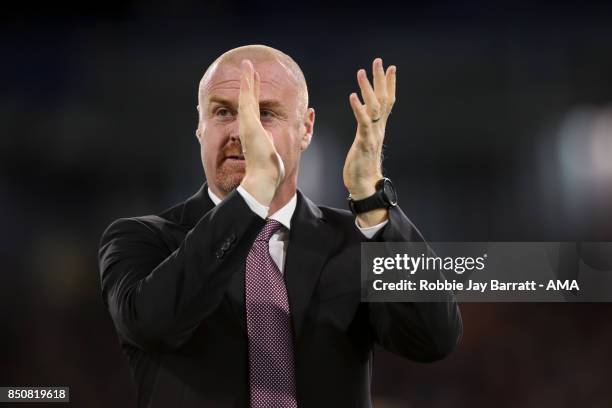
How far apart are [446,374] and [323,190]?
656 mm

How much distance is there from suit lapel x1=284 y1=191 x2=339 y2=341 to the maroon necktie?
0.01 meters

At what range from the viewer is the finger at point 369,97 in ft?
3.22

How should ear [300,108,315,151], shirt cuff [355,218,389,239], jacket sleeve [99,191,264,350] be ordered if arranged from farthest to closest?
ear [300,108,315,151] → shirt cuff [355,218,389,239] → jacket sleeve [99,191,264,350]

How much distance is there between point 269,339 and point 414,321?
0.64 ft

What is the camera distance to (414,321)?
102 centimetres

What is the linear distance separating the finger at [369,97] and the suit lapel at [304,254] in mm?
215

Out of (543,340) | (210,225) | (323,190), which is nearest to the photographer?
(210,225)

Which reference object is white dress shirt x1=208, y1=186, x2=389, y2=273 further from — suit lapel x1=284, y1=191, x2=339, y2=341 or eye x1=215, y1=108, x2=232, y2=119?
eye x1=215, y1=108, x2=232, y2=119

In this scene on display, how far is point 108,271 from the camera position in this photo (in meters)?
1.04

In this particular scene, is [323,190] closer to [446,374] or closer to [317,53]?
[317,53]

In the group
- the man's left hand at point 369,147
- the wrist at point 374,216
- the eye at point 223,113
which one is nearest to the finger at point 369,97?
the man's left hand at point 369,147

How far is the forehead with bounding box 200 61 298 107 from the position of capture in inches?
44.4

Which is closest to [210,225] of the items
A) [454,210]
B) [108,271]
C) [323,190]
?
[108,271]

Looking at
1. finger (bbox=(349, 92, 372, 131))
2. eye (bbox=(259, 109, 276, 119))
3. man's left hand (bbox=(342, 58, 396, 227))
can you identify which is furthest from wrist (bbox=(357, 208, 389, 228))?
eye (bbox=(259, 109, 276, 119))
